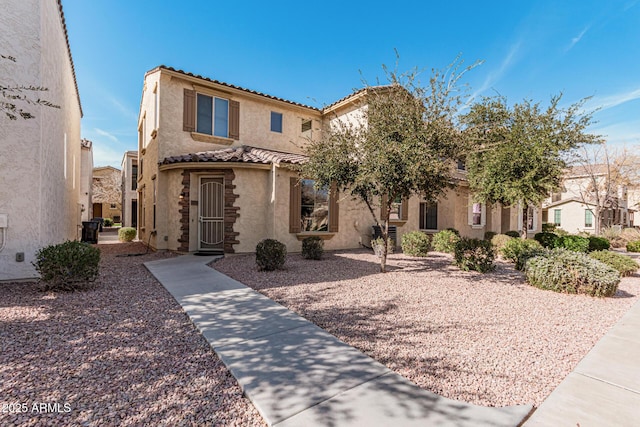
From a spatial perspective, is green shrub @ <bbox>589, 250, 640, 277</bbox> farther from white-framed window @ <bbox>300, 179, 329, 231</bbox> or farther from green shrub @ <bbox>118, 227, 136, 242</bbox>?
green shrub @ <bbox>118, 227, 136, 242</bbox>

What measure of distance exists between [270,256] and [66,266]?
4289mm

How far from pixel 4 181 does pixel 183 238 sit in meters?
5.31

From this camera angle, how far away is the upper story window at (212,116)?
38.1 ft

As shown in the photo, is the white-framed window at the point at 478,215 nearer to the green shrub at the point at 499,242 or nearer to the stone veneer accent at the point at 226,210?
the green shrub at the point at 499,242

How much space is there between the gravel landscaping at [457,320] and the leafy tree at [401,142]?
88.3 inches

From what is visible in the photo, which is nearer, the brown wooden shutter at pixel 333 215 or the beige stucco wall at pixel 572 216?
the brown wooden shutter at pixel 333 215

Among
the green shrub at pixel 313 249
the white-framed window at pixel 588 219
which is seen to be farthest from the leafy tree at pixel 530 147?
the white-framed window at pixel 588 219

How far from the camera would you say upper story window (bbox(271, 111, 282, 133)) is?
1351cm

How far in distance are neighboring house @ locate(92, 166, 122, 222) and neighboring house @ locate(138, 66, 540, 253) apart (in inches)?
1006

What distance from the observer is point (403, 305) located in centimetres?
536

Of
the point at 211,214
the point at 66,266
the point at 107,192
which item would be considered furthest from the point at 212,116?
the point at 107,192

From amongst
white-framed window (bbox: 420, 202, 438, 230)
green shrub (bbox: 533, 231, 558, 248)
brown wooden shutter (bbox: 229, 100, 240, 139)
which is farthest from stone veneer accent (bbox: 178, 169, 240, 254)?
green shrub (bbox: 533, 231, 558, 248)

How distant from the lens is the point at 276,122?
13.6 m

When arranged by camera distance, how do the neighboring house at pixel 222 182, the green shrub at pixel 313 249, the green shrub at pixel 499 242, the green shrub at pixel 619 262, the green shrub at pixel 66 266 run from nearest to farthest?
1. the green shrub at pixel 66 266
2. the green shrub at pixel 619 262
3. the green shrub at pixel 313 249
4. the neighboring house at pixel 222 182
5. the green shrub at pixel 499 242
